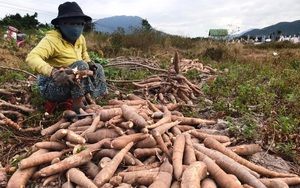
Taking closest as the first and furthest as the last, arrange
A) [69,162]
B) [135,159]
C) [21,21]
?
[69,162] → [135,159] → [21,21]

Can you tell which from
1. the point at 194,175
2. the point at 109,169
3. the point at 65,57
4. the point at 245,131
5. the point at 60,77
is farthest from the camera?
the point at 65,57

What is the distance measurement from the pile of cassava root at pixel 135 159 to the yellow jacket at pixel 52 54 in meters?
0.70

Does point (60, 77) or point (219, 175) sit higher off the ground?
point (60, 77)

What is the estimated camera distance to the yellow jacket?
304cm

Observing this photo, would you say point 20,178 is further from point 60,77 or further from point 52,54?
point 52,54

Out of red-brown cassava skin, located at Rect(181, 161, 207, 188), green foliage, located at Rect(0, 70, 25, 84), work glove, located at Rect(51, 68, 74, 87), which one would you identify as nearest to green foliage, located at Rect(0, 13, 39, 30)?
green foliage, located at Rect(0, 70, 25, 84)

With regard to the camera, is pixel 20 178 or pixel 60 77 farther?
pixel 60 77

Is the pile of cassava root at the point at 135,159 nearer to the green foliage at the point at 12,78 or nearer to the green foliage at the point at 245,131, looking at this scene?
the green foliage at the point at 245,131

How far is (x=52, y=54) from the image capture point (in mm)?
3426

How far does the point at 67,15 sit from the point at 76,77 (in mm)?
743

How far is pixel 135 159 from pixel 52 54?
183 cm

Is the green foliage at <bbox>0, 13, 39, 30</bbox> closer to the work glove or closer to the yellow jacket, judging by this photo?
the yellow jacket

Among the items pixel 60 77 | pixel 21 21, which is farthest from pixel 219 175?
pixel 21 21

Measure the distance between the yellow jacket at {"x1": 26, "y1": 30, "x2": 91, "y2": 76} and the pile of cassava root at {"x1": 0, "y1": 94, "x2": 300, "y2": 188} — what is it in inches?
27.7
